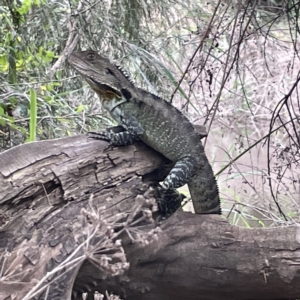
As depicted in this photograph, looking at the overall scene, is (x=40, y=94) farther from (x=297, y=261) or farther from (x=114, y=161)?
(x=297, y=261)

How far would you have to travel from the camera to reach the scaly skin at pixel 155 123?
2104 millimetres

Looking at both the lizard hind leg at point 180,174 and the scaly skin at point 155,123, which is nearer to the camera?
the lizard hind leg at point 180,174

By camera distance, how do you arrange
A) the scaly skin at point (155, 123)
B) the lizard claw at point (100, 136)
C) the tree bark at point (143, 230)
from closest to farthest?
the tree bark at point (143, 230) → the lizard claw at point (100, 136) → the scaly skin at point (155, 123)

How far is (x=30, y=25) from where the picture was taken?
2.80 metres

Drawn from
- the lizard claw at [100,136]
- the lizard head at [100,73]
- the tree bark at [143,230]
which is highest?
the lizard head at [100,73]

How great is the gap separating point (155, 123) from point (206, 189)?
35 centimetres

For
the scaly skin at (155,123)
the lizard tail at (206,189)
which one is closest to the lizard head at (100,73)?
the scaly skin at (155,123)

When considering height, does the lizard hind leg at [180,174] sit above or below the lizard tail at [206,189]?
above

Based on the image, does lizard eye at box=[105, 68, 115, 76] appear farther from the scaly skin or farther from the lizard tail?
the lizard tail

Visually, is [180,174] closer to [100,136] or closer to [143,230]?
[100,136]

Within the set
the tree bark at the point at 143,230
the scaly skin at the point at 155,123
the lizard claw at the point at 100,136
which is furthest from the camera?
the scaly skin at the point at 155,123

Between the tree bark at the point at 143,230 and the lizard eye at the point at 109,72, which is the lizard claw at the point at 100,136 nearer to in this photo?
the tree bark at the point at 143,230

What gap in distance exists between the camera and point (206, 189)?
2146 millimetres

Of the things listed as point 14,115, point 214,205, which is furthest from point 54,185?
point 14,115
